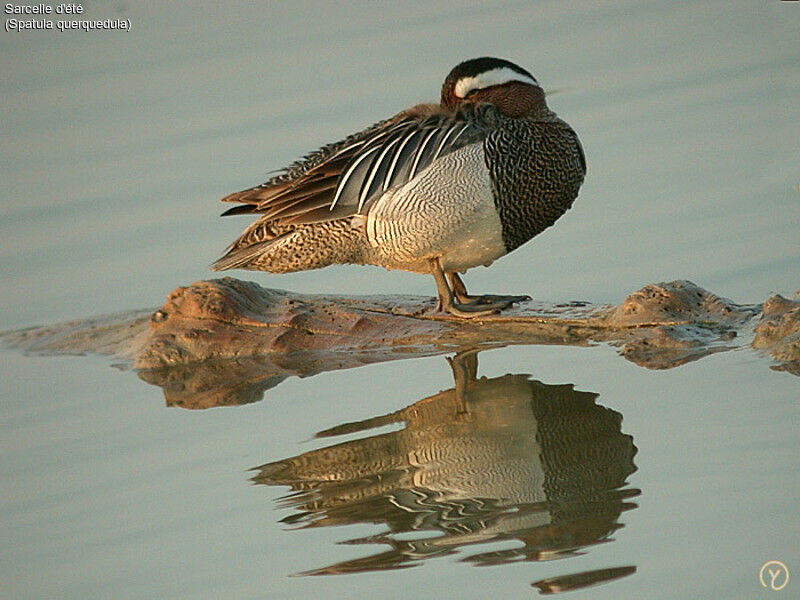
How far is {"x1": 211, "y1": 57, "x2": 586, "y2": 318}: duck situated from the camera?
761cm

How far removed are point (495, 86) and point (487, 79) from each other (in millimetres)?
62

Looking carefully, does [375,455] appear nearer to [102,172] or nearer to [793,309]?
[793,309]

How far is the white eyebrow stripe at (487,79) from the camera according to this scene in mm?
7855

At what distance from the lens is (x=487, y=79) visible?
787cm

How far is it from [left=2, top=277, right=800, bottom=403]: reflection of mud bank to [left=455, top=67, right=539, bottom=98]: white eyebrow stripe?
1.18 metres

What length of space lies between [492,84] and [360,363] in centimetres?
166

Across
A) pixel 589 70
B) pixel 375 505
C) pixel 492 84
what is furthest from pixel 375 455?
pixel 589 70

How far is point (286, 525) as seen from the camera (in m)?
5.72
